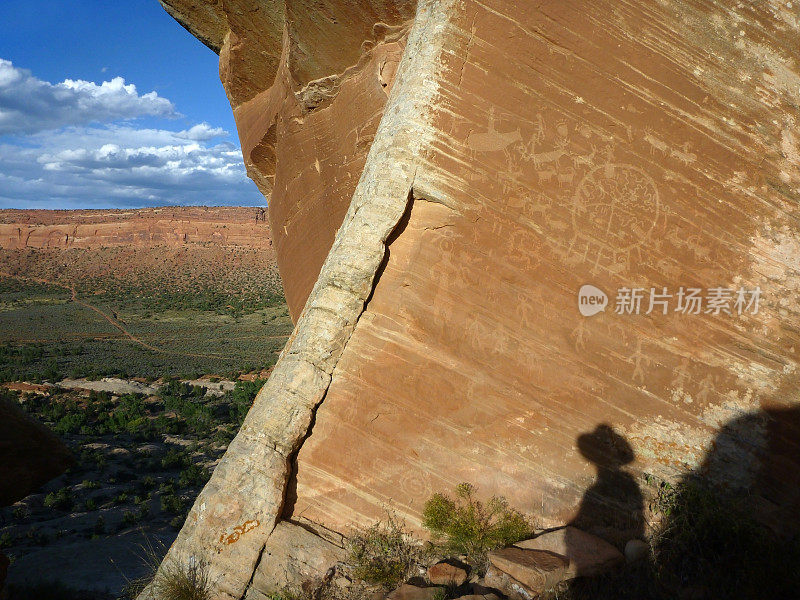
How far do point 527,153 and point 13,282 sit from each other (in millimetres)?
64115

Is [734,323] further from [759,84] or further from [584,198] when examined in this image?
[759,84]

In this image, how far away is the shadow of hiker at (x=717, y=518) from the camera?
392cm

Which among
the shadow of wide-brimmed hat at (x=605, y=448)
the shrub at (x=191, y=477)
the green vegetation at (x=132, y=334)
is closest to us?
the shadow of wide-brimmed hat at (x=605, y=448)

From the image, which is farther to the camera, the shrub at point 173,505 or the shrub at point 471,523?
the shrub at point 173,505

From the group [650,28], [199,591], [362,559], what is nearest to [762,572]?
[362,559]

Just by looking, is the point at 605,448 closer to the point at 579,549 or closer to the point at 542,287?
the point at 579,549

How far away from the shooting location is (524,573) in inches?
145

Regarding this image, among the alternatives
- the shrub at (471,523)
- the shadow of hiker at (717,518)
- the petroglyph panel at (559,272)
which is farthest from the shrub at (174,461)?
the shadow of hiker at (717,518)

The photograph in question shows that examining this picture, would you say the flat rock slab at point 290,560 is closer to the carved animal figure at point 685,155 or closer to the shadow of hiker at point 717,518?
the shadow of hiker at point 717,518

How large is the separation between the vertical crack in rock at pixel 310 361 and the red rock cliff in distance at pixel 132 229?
6052cm

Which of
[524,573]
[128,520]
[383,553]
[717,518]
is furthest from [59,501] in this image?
[717,518]

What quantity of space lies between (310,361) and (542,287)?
6.65ft

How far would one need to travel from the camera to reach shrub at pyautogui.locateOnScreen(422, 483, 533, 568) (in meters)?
4.08

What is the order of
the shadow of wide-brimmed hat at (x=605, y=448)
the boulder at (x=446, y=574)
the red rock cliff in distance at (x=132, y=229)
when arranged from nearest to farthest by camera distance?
1. the boulder at (x=446, y=574)
2. the shadow of wide-brimmed hat at (x=605, y=448)
3. the red rock cliff in distance at (x=132, y=229)
